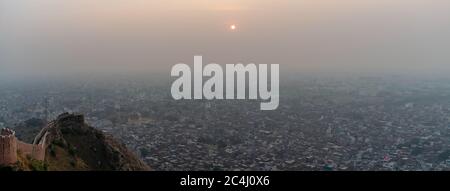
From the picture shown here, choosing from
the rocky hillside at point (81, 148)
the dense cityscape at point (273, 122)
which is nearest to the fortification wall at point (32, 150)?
the rocky hillside at point (81, 148)

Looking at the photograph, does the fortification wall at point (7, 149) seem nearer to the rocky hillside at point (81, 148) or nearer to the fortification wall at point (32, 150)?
the fortification wall at point (32, 150)

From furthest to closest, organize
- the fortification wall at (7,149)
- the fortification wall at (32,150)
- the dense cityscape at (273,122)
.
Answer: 1. the dense cityscape at (273,122)
2. the fortification wall at (32,150)
3. the fortification wall at (7,149)

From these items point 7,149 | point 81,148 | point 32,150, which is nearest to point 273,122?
point 81,148

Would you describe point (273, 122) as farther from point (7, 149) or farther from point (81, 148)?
point (7, 149)

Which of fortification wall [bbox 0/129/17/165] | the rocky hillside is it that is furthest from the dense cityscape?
fortification wall [bbox 0/129/17/165]

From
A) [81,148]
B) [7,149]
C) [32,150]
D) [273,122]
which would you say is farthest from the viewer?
[273,122]

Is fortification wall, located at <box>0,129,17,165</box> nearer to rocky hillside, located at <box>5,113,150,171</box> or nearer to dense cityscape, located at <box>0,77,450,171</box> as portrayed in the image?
rocky hillside, located at <box>5,113,150,171</box>
